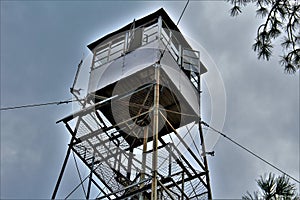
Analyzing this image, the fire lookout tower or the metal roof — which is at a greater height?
the metal roof

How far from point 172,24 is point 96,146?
3664 millimetres

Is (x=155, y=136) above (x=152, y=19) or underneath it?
underneath

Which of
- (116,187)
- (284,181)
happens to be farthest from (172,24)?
(284,181)

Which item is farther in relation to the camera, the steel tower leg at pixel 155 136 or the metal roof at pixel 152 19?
the metal roof at pixel 152 19

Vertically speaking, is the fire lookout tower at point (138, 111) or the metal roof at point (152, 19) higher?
the metal roof at point (152, 19)

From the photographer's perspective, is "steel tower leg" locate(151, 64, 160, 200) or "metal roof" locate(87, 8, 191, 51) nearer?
"steel tower leg" locate(151, 64, 160, 200)

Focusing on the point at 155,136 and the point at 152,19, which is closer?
the point at 155,136

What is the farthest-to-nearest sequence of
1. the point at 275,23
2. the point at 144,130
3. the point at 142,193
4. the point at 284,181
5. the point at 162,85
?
1. the point at 144,130
2. the point at 162,85
3. the point at 142,193
4. the point at 275,23
5. the point at 284,181

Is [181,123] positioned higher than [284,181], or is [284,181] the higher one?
[181,123]

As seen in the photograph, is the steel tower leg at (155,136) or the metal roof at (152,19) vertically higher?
the metal roof at (152,19)

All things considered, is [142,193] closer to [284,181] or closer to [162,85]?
[162,85]

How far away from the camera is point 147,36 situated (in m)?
13.3

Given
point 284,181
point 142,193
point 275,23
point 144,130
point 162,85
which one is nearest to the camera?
point 284,181

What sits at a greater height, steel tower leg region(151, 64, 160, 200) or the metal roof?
the metal roof
